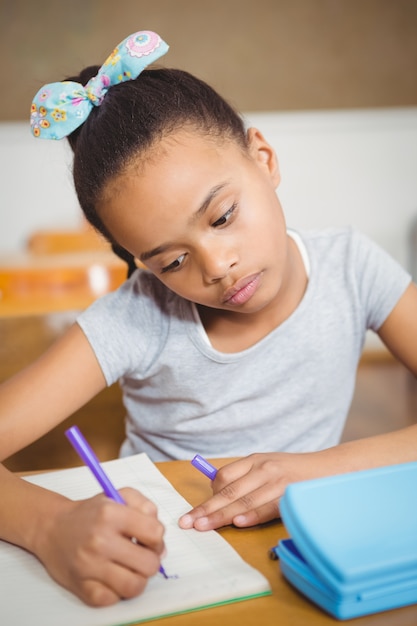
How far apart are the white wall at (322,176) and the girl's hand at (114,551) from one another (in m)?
3.22

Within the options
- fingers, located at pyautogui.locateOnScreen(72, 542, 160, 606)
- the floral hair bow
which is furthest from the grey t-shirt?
fingers, located at pyautogui.locateOnScreen(72, 542, 160, 606)

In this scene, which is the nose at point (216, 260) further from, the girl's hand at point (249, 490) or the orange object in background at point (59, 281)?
the orange object in background at point (59, 281)

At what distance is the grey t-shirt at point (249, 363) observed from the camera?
111 cm

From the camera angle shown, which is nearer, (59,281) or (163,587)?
(163,587)

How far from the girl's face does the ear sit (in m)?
0.07

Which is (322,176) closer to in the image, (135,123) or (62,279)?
(62,279)

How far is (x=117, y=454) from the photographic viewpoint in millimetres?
1287

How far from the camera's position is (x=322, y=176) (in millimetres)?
3801

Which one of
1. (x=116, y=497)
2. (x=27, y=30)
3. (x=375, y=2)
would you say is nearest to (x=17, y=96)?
(x=27, y=30)

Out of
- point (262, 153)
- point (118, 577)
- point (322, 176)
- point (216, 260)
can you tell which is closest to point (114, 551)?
point (118, 577)

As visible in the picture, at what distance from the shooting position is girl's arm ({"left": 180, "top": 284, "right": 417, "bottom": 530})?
27.1 inches

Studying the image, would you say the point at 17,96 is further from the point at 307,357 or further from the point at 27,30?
the point at 307,357

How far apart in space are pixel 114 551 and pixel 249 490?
18 centimetres

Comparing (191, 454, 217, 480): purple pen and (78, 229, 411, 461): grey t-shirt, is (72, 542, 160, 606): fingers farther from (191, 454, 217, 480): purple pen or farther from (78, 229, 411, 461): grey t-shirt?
(78, 229, 411, 461): grey t-shirt
